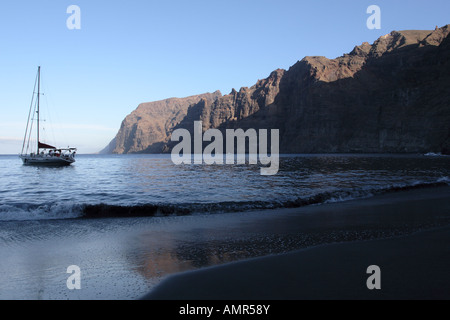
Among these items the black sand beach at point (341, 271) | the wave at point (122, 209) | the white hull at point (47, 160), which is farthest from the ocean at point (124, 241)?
the white hull at point (47, 160)

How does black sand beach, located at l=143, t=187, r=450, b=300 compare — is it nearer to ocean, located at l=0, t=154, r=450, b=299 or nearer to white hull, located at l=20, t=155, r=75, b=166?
ocean, located at l=0, t=154, r=450, b=299

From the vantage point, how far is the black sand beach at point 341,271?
15.6ft

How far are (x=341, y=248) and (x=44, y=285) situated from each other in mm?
6442

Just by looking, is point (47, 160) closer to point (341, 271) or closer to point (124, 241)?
point (124, 241)

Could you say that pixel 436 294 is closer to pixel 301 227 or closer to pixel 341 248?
pixel 341 248

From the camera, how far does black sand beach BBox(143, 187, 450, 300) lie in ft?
15.6

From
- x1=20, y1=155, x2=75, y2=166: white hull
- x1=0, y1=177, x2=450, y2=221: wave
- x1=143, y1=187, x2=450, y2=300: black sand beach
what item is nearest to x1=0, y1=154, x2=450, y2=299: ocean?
x1=0, y1=177, x2=450, y2=221: wave

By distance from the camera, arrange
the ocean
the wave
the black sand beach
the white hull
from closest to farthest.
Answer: the black sand beach < the ocean < the wave < the white hull

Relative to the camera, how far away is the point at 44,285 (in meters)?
5.21

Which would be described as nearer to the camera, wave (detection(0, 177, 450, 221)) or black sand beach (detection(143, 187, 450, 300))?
black sand beach (detection(143, 187, 450, 300))

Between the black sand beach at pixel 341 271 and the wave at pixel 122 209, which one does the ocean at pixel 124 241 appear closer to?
the wave at pixel 122 209

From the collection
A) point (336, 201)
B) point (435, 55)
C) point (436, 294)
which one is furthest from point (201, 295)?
point (435, 55)

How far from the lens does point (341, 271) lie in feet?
18.5
